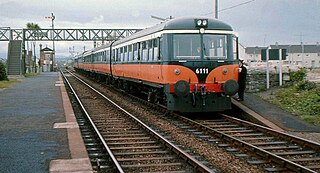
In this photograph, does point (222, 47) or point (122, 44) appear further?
point (122, 44)

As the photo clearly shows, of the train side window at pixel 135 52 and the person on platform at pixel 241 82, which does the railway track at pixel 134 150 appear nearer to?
the person on platform at pixel 241 82

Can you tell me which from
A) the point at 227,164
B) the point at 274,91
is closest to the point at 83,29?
the point at 274,91

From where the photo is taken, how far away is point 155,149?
995 cm

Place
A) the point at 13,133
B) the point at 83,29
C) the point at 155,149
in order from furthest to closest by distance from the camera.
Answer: the point at 83,29
the point at 13,133
the point at 155,149

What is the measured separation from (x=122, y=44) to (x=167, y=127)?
446 inches

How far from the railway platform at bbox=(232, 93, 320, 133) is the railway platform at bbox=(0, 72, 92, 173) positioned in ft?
16.7

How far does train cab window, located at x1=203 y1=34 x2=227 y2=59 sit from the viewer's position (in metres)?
14.6

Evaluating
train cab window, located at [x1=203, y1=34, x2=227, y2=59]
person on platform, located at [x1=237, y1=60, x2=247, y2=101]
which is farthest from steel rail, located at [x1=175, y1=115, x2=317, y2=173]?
person on platform, located at [x1=237, y1=60, x2=247, y2=101]

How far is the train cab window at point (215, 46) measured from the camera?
47.9ft

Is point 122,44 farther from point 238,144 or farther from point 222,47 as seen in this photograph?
point 238,144

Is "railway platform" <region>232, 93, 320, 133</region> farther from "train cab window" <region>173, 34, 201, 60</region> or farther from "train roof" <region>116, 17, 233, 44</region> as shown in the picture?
"train roof" <region>116, 17, 233, 44</region>

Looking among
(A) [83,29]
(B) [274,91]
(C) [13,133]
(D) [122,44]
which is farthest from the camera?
(A) [83,29]

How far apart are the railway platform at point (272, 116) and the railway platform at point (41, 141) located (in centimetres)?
510

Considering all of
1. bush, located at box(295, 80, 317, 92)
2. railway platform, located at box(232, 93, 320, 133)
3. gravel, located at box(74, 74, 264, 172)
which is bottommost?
gravel, located at box(74, 74, 264, 172)
